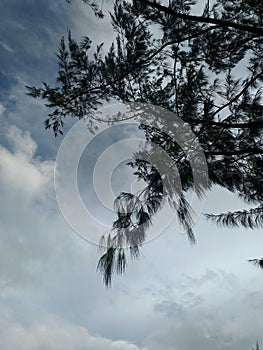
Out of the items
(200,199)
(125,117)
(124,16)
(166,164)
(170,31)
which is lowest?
(200,199)

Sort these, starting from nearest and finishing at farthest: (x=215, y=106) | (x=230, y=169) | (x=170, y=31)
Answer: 1. (x=170, y=31)
2. (x=215, y=106)
3. (x=230, y=169)

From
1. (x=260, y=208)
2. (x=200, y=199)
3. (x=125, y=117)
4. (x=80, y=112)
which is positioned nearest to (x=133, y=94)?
(x=125, y=117)

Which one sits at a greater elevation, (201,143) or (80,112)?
(80,112)

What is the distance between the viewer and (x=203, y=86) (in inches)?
122

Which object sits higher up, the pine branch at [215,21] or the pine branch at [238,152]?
the pine branch at [215,21]

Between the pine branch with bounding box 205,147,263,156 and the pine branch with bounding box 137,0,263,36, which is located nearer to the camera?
the pine branch with bounding box 137,0,263,36

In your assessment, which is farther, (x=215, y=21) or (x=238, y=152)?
(x=238, y=152)

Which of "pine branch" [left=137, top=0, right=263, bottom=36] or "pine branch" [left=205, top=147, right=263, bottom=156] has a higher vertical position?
"pine branch" [left=137, top=0, right=263, bottom=36]

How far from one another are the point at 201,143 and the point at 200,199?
1.56 ft

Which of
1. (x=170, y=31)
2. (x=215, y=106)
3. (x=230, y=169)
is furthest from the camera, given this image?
(x=230, y=169)

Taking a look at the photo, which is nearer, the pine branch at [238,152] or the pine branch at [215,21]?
the pine branch at [215,21]

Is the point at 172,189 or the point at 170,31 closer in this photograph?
the point at 170,31

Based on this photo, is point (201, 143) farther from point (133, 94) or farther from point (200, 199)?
point (133, 94)

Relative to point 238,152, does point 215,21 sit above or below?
above
